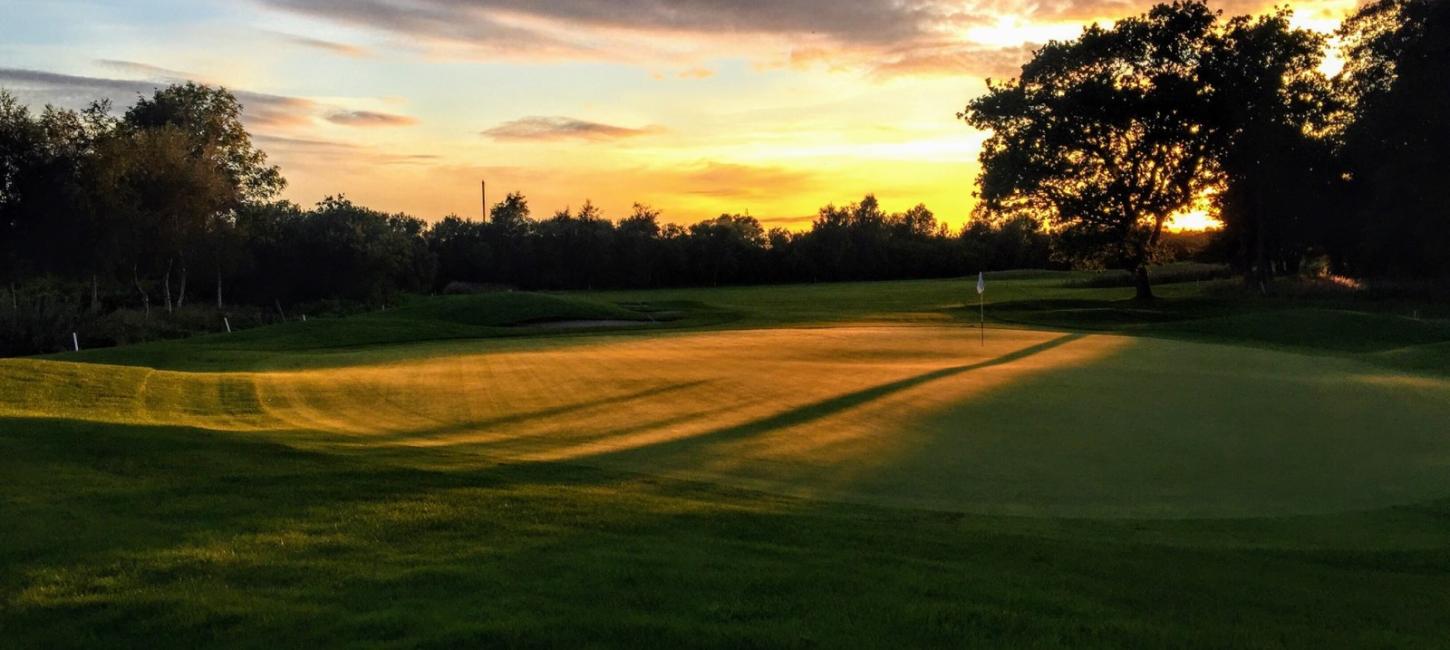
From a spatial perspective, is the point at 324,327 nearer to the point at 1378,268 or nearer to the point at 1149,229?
the point at 1149,229

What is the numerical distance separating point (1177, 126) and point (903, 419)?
39968 mm

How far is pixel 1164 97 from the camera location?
4731 centimetres

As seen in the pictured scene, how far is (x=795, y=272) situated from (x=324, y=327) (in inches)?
2930

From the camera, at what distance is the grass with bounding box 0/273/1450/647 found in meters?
5.43

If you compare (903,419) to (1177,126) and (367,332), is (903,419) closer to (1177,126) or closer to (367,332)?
(367,332)

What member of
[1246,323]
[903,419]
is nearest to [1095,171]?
[1246,323]

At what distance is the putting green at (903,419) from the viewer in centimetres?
1052

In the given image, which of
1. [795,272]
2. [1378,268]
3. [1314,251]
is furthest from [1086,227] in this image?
[795,272]

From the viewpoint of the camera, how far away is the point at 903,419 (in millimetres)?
14602

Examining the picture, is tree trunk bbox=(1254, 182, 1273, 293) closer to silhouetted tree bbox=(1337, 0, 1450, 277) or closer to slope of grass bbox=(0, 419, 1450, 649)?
silhouetted tree bbox=(1337, 0, 1450, 277)

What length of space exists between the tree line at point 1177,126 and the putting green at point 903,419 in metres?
27.0

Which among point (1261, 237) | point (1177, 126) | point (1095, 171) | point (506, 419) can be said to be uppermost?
point (1177, 126)

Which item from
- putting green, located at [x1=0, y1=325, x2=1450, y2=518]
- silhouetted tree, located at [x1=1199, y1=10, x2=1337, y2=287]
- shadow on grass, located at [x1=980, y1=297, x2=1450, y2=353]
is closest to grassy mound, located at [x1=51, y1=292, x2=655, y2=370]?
putting green, located at [x1=0, y1=325, x2=1450, y2=518]

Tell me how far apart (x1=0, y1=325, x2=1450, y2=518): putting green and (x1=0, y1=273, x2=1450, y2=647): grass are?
87mm
